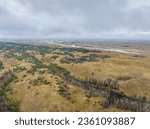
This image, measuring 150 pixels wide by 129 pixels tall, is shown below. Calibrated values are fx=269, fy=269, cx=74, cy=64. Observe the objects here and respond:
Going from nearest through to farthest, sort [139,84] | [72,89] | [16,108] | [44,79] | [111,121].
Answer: [111,121] → [16,108] → [72,89] → [44,79] → [139,84]

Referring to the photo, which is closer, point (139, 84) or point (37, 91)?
point (37, 91)

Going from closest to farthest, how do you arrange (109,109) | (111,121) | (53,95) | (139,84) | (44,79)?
(111,121) → (109,109) → (53,95) → (44,79) → (139,84)

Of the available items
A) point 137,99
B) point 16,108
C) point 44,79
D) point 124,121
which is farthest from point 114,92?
point 124,121

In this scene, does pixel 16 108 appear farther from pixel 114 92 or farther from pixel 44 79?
pixel 114 92

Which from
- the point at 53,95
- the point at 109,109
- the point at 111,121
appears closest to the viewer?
the point at 111,121

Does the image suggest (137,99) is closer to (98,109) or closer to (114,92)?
(114,92)

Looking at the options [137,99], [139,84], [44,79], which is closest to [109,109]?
[137,99]

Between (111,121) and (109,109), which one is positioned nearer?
(111,121)

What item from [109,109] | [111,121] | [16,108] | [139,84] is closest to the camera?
[111,121]

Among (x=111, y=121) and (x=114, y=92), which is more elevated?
(x=111, y=121)
